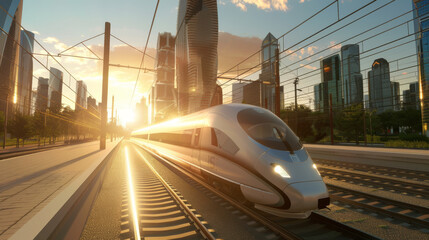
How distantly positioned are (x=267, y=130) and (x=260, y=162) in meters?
0.93

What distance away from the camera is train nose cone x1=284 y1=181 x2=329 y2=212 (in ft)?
12.1

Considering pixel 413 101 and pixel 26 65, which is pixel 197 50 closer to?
pixel 413 101

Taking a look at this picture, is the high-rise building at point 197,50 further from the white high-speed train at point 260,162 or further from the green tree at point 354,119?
the white high-speed train at point 260,162

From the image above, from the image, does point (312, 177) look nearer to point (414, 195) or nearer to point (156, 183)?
point (414, 195)

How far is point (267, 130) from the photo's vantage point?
494 centimetres

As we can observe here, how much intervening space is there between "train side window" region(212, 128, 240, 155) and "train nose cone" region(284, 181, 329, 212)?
1.47 metres

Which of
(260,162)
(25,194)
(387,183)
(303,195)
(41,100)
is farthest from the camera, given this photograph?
(41,100)

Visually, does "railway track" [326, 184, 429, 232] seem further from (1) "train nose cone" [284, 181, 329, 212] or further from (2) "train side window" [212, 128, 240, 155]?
(2) "train side window" [212, 128, 240, 155]

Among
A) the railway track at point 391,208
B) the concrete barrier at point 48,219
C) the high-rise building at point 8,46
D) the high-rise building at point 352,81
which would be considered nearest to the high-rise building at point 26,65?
the high-rise building at point 8,46

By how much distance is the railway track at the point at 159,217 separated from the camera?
3779 millimetres

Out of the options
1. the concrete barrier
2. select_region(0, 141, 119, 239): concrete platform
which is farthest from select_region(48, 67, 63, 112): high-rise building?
the concrete barrier

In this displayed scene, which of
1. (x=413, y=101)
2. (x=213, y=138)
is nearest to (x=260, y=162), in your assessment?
(x=213, y=138)

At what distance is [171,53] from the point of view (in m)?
172

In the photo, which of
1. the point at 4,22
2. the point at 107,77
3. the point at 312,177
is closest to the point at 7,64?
the point at 4,22
